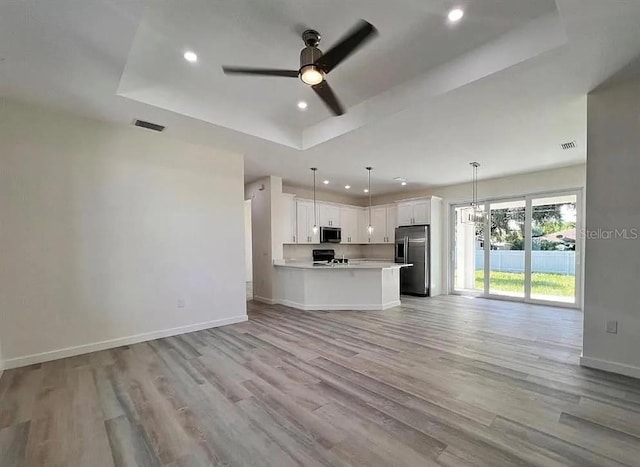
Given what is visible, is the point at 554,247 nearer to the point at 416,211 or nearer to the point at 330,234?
the point at 416,211

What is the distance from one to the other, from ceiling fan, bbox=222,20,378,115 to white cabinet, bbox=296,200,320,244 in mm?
4644

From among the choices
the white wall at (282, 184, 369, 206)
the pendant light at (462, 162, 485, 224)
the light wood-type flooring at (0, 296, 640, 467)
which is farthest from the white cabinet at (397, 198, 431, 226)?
the light wood-type flooring at (0, 296, 640, 467)

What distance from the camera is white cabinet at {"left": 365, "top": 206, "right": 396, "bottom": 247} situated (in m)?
8.43

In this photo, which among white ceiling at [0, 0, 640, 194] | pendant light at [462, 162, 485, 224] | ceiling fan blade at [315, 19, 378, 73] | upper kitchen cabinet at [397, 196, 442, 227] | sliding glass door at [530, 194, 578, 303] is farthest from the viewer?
upper kitchen cabinet at [397, 196, 442, 227]

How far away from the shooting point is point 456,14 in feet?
7.47

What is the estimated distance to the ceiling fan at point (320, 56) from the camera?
6.96ft

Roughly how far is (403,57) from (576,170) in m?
5.15

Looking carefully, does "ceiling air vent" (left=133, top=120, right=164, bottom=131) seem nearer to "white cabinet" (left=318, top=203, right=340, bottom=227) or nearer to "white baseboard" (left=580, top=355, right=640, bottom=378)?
"white cabinet" (left=318, top=203, right=340, bottom=227)

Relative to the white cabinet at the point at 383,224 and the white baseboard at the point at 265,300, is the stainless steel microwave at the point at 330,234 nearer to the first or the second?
the white cabinet at the point at 383,224

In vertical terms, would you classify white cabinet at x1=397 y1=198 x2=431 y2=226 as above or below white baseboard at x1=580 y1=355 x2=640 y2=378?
above

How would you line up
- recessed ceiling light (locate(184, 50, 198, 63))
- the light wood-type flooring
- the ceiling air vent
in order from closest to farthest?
the light wood-type flooring, recessed ceiling light (locate(184, 50, 198, 63)), the ceiling air vent

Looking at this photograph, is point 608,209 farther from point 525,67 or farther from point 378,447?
point 378,447

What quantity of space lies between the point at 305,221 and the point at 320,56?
5.18 m

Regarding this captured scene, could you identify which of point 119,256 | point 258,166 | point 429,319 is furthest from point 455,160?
point 119,256
